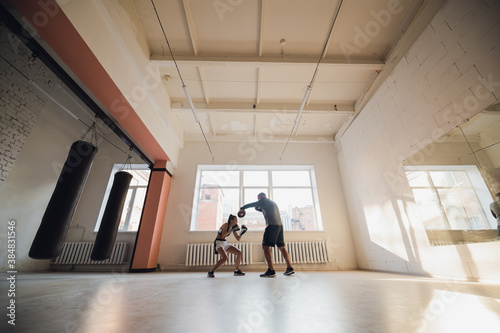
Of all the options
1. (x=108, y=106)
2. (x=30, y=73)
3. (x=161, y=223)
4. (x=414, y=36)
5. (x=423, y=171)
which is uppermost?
(x=30, y=73)

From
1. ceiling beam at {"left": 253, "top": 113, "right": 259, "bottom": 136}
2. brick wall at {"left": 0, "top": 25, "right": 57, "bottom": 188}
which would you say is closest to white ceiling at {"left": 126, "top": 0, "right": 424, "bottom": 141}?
ceiling beam at {"left": 253, "top": 113, "right": 259, "bottom": 136}

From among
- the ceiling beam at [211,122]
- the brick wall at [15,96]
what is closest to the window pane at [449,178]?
the ceiling beam at [211,122]

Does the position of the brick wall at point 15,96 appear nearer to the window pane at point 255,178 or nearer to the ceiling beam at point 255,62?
the ceiling beam at point 255,62

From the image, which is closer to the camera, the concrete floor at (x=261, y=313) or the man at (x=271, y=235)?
the concrete floor at (x=261, y=313)

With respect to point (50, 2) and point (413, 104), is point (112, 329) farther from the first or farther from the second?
point (413, 104)

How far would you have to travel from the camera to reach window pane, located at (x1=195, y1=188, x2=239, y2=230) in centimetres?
565

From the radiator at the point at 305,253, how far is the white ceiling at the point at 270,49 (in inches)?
141

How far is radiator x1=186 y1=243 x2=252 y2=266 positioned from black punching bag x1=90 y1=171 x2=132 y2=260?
79.0 inches

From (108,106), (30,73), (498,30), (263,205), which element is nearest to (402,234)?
(263,205)

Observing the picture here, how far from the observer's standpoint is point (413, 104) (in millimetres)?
3334

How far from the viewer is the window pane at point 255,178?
629cm

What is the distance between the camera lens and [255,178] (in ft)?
20.9

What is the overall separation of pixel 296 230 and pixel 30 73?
7547 mm

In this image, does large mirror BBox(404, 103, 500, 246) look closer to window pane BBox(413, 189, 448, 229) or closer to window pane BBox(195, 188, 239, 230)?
window pane BBox(413, 189, 448, 229)
